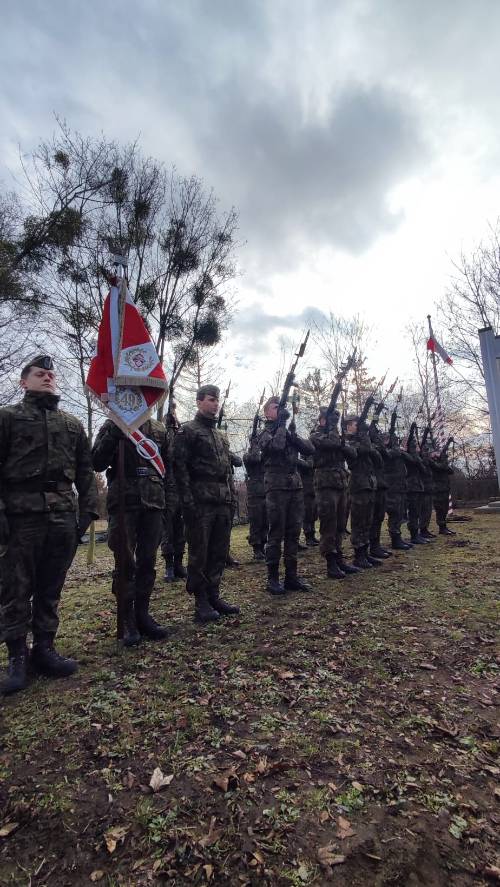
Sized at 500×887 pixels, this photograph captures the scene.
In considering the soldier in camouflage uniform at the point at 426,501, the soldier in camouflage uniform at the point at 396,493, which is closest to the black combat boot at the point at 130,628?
the soldier in camouflage uniform at the point at 396,493

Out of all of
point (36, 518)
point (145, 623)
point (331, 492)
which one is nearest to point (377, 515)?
point (331, 492)

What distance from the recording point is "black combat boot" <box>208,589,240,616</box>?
5047mm

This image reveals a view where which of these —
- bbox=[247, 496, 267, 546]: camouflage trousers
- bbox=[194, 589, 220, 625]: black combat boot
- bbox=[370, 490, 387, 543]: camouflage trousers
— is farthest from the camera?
bbox=[247, 496, 267, 546]: camouflage trousers

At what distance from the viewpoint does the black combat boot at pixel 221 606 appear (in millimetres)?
5047

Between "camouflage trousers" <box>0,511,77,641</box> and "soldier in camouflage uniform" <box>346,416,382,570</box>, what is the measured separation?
4.99 metres

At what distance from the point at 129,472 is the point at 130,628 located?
149cm

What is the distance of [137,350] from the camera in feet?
15.7

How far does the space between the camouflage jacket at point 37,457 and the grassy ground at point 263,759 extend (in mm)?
1415

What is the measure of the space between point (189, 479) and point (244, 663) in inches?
79.1

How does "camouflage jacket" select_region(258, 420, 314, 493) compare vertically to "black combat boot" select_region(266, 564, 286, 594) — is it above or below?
above

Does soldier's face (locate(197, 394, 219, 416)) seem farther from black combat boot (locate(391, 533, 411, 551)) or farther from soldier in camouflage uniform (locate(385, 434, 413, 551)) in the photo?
black combat boot (locate(391, 533, 411, 551))

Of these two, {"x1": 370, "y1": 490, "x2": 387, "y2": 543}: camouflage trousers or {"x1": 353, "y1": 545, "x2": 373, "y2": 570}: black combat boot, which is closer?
{"x1": 353, "y1": 545, "x2": 373, "y2": 570}: black combat boot

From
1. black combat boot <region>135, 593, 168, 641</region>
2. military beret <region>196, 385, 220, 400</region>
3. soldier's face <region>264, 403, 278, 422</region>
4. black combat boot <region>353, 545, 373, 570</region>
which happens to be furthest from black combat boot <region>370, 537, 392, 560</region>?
black combat boot <region>135, 593, 168, 641</region>

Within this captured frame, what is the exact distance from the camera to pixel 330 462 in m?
7.23
